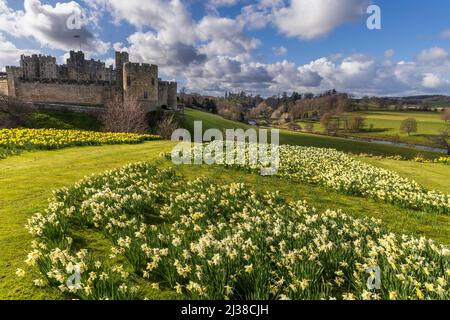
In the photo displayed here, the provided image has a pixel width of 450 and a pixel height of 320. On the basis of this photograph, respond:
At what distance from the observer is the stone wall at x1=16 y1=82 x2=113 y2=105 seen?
171 ft

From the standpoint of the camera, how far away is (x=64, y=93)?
53938 mm

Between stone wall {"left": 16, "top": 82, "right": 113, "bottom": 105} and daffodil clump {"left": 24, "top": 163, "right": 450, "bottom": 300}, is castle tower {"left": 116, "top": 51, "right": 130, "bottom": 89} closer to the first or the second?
stone wall {"left": 16, "top": 82, "right": 113, "bottom": 105}

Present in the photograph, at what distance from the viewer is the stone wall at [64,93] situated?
5209cm

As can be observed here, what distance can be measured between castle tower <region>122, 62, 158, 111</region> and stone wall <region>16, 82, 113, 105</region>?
20.5 ft

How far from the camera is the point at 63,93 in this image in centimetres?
5388

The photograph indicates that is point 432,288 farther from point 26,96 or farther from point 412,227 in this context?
point 26,96

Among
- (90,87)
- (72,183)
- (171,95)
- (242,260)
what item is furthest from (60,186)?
(171,95)

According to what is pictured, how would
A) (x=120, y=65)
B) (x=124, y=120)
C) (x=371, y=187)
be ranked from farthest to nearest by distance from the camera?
(x=120, y=65) → (x=124, y=120) → (x=371, y=187)

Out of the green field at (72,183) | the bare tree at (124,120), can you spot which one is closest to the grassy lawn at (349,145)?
the bare tree at (124,120)

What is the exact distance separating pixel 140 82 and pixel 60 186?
46458 millimetres

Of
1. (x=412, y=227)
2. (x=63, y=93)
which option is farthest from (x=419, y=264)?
(x=63, y=93)

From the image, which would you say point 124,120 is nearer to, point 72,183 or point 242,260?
point 72,183

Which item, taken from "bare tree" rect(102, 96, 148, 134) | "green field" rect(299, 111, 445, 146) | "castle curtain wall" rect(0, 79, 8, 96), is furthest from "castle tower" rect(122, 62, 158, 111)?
"green field" rect(299, 111, 445, 146)

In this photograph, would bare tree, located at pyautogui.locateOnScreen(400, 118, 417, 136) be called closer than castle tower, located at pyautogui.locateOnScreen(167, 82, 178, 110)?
No
